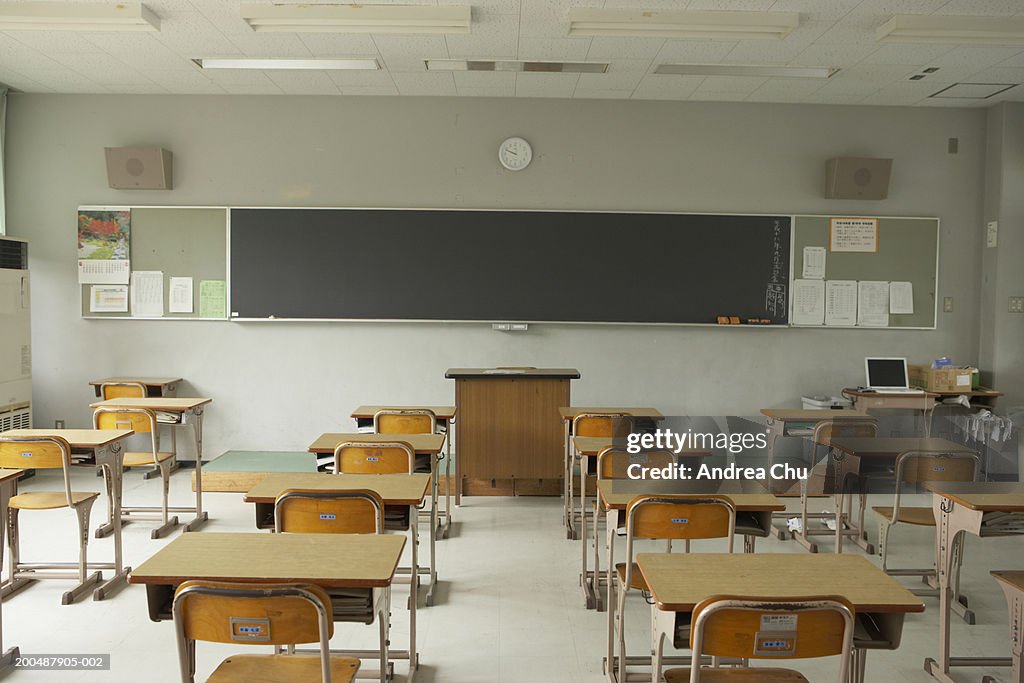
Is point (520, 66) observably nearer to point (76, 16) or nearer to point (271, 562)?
point (76, 16)

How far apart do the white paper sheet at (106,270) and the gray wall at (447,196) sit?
15cm

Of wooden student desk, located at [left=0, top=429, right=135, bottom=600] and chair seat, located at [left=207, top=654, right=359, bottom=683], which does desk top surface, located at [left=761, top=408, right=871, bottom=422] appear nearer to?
chair seat, located at [left=207, top=654, right=359, bottom=683]

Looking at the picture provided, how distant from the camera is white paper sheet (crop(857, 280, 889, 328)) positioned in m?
6.86

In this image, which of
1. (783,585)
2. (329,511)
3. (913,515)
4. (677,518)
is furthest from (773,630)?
(913,515)

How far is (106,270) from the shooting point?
266 inches

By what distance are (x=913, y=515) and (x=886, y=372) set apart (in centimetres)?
294

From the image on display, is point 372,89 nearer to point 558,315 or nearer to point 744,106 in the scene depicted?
point 558,315

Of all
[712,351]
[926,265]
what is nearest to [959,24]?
[926,265]

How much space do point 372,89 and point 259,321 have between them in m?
2.26

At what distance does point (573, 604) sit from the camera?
3727 millimetres

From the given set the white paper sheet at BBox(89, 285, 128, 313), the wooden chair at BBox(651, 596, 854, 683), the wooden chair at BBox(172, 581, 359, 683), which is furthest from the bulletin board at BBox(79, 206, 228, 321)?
the wooden chair at BBox(651, 596, 854, 683)

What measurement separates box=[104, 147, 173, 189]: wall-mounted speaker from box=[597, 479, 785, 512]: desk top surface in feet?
16.8

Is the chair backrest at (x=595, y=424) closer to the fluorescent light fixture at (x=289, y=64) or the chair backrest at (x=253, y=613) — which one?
the chair backrest at (x=253, y=613)

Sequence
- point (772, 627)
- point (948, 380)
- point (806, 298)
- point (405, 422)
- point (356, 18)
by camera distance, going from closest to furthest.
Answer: point (772, 627)
point (405, 422)
point (356, 18)
point (948, 380)
point (806, 298)
